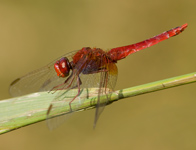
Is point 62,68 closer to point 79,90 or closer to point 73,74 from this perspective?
point 73,74

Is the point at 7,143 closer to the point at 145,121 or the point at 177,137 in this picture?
the point at 145,121

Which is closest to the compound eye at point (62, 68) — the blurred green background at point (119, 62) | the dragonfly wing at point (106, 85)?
the dragonfly wing at point (106, 85)

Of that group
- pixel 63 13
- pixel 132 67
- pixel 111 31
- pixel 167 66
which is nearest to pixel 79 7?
pixel 63 13

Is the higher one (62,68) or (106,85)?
(62,68)

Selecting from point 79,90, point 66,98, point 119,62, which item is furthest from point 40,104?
point 119,62

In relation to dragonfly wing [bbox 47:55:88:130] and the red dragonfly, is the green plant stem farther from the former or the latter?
the red dragonfly

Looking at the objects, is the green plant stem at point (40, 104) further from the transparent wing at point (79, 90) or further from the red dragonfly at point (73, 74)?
the red dragonfly at point (73, 74)

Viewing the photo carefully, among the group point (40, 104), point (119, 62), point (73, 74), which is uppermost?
point (119, 62)

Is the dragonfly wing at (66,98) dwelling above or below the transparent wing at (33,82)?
below
